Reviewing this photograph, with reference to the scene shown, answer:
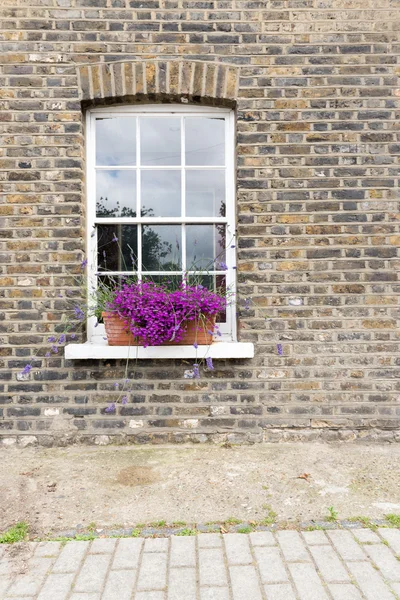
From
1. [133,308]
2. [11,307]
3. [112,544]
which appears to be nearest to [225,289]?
[133,308]

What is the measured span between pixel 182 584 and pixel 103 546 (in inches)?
19.7

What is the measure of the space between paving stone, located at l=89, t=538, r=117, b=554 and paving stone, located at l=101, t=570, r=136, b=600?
0.57ft

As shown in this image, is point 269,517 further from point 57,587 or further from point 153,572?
point 57,587

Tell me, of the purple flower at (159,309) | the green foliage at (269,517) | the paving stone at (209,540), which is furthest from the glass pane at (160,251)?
the paving stone at (209,540)

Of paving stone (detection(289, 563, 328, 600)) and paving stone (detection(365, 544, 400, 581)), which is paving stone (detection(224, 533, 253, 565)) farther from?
paving stone (detection(365, 544, 400, 581))

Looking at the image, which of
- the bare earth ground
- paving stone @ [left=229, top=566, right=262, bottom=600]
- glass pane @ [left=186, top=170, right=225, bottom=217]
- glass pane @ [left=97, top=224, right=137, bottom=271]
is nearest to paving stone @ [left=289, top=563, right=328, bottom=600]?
paving stone @ [left=229, top=566, right=262, bottom=600]

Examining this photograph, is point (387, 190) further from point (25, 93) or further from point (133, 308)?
point (25, 93)

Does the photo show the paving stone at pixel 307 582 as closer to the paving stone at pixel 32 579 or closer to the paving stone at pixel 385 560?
the paving stone at pixel 385 560

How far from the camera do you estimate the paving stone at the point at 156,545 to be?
2.17m

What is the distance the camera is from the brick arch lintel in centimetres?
351

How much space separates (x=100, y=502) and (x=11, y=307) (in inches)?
69.2

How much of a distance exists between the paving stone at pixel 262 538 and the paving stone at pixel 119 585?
642 millimetres

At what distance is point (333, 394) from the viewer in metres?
3.54

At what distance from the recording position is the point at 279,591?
1.87 meters
